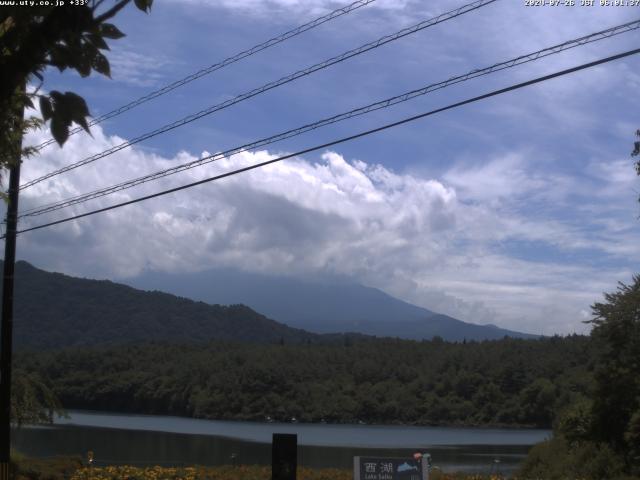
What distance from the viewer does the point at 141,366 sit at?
92.9 metres

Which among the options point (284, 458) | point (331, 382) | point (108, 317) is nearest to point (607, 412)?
point (284, 458)

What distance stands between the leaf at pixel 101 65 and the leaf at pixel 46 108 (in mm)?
329

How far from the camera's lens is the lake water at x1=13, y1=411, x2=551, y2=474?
115 ft

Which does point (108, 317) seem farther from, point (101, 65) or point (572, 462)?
point (101, 65)

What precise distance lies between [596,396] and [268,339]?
547 ft

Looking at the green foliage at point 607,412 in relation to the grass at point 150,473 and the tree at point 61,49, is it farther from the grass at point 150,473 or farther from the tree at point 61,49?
the tree at point 61,49

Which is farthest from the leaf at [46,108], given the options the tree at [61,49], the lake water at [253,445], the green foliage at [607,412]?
the lake water at [253,445]

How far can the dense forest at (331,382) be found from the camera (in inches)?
2926

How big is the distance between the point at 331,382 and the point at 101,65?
82.5 m

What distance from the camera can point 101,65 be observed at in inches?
182

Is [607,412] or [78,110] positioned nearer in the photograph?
[78,110]

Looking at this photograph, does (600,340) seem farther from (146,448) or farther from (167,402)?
(167,402)

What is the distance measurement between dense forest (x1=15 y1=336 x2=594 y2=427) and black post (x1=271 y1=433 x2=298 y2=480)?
58.8m

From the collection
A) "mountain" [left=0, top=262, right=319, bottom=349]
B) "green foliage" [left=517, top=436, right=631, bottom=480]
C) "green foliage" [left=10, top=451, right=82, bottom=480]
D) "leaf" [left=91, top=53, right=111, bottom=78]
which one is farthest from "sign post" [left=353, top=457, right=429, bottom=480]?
"mountain" [left=0, top=262, right=319, bottom=349]
